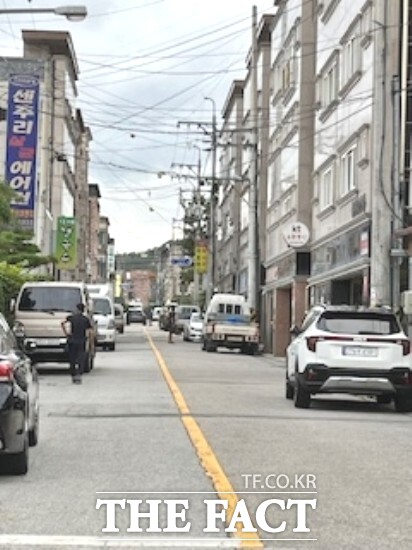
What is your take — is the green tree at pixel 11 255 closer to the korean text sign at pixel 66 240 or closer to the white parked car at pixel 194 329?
the white parked car at pixel 194 329

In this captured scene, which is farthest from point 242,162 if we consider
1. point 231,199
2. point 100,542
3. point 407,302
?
point 100,542

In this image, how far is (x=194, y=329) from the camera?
184ft

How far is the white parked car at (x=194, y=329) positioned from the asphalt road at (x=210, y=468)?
120ft

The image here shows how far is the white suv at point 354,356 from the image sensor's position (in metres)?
16.3

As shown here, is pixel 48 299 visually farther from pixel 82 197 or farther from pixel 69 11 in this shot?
pixel 82 197

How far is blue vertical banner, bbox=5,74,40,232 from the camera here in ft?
151

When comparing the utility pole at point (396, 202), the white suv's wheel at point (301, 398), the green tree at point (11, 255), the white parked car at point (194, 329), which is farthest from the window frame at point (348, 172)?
the white parked car at point (194, 329)

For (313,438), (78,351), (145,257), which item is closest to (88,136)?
(145,257)

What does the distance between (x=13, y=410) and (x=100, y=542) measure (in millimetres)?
2677

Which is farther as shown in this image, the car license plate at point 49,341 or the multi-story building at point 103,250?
the multi-story building at point 103,250

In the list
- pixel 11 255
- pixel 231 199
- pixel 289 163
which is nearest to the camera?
pixel 11 255

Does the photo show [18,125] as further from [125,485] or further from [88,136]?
[88,136]

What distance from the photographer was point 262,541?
23.7 ft

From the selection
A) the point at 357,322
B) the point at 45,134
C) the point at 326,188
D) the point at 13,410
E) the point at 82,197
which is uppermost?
the point at 45,134
